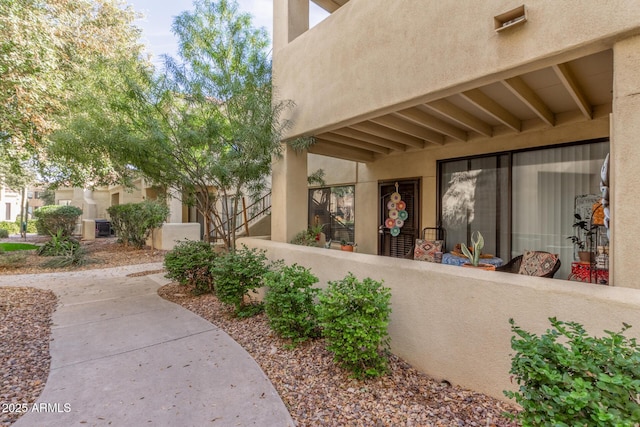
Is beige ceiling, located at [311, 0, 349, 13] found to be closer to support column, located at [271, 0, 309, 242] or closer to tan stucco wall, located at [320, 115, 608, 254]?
support column, located at [271, 0, 309, 242]

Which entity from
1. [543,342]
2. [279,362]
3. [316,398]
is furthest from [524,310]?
[279,362]

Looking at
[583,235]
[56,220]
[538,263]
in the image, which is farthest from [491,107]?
[56,220]

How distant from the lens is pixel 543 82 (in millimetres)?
3598

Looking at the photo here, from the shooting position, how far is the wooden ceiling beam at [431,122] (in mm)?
4352

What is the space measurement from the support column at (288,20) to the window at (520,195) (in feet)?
12.7

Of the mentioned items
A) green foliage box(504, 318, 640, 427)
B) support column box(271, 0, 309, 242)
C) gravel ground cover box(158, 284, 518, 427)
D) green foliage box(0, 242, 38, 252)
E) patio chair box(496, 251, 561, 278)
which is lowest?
gravel ground cover box(158, 284, 518, 427)

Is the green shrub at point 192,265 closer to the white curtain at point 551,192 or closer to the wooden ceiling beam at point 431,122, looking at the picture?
the wooden ceiling beam at point 431,122

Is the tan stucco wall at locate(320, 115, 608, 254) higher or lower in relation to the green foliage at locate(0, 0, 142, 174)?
lower

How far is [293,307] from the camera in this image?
371 cm

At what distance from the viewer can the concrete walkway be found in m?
2.39

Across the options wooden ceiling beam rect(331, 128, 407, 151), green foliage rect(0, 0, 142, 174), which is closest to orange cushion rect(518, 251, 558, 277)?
wooden ceiling beam rect(331, 128, 407, 151)

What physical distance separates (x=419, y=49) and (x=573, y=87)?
179 centimetres

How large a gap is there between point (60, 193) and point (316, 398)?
28.2 metres

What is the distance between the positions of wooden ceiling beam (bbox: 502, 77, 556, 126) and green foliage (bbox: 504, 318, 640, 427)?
8.79 feet
